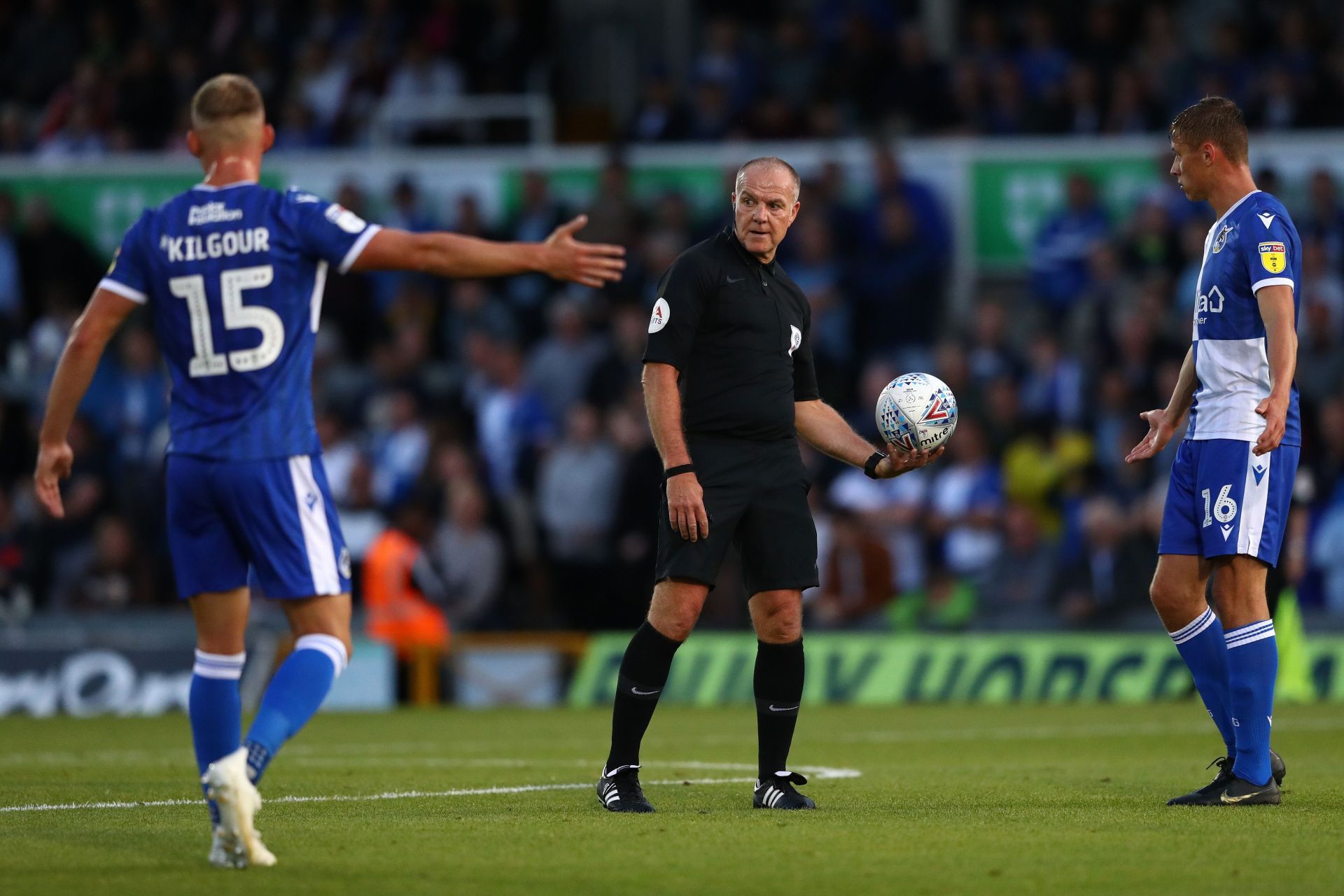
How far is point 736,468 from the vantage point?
7730mm

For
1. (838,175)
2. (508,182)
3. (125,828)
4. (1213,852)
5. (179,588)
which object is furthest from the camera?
(508,182)

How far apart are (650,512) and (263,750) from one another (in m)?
10.9

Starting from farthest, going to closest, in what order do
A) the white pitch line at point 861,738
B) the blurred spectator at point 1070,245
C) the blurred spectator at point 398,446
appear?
the blurred spectator at point 398,446
the blurred spectator at point 1070,245
the white pitch line at point 861,738

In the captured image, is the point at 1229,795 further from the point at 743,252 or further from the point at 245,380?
the point at 245,380

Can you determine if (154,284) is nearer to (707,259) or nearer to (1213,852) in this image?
(707,259)

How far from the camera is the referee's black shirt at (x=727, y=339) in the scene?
770cm

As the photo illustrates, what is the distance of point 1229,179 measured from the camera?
25.8 feet

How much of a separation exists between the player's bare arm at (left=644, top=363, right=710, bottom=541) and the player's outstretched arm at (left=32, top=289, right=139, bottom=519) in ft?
6.48

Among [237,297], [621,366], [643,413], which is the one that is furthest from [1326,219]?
[237,297]

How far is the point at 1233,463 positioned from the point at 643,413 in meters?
10.2

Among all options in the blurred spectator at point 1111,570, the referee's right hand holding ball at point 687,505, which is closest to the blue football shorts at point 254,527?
the referee's right hand holding ball at point 687,505

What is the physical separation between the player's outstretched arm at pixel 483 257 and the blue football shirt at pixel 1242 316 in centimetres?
261

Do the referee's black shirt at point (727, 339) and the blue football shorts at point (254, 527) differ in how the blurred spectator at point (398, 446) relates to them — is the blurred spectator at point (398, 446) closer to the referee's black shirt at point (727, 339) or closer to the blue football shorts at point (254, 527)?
the referee's black shirt at point (727, 339)

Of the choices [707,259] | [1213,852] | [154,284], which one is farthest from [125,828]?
[1213,852]
